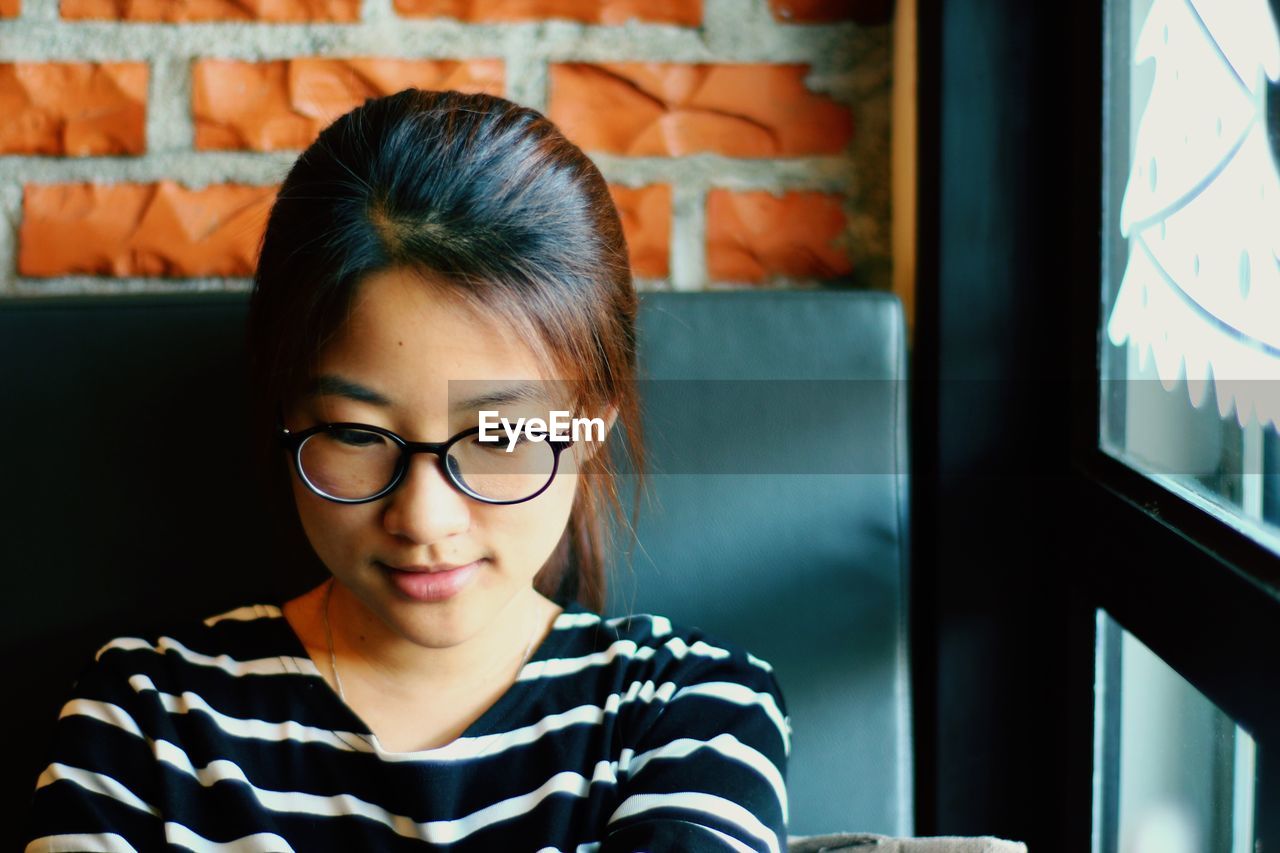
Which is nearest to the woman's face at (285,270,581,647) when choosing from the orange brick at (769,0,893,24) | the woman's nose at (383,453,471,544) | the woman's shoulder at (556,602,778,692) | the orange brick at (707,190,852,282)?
the woman's nose at (383,453,471,544)

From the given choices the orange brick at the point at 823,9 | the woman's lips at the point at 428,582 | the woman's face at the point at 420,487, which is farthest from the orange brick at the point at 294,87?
the woman's lips at the point at 428,582

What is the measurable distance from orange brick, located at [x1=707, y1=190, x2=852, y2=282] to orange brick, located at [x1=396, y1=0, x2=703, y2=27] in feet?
0.59

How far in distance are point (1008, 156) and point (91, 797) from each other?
84cm

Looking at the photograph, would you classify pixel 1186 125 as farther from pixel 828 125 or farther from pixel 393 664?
pixel 393 664

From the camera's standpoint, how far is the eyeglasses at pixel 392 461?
698mm

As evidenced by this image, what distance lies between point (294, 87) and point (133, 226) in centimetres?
20

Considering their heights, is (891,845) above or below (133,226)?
below

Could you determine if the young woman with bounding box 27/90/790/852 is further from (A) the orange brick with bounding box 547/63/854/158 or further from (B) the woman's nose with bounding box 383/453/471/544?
(A) the orange brick with bounding box 547/63/854/158

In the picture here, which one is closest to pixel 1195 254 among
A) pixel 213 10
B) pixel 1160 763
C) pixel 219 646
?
pixel 1160 763

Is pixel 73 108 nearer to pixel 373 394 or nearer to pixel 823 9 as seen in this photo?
pixel 373 394

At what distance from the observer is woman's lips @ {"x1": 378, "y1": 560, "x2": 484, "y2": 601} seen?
0.72m

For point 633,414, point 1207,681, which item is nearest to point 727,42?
point 633,414

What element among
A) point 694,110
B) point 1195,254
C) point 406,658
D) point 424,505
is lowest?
point 406,658

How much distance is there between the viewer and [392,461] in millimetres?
704
